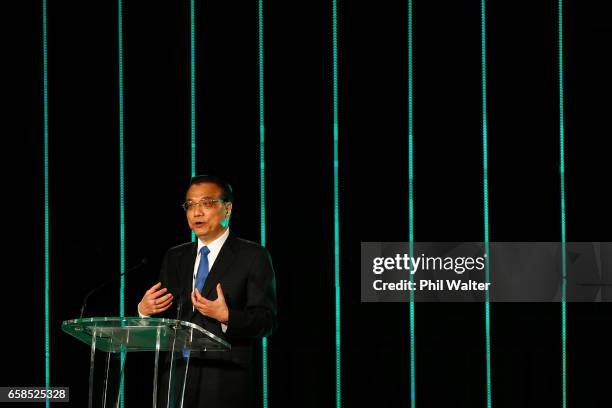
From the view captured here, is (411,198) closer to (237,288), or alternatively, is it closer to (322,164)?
(322,164)

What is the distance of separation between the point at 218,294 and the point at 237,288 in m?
0.28

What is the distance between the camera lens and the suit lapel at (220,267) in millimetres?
2785

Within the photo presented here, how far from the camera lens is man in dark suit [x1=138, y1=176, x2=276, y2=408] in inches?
103

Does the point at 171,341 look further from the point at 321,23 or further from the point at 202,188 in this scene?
the point at 321,23

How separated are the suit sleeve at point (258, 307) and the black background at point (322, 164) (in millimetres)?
1192

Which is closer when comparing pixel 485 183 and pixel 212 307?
pixel 212 307

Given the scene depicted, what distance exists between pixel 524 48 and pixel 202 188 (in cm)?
206

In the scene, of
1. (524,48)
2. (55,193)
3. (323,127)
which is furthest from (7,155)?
(524,48)

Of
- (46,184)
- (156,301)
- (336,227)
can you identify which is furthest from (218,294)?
(46,184)

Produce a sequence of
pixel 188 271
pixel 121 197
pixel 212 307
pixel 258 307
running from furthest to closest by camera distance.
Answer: pixel 121 197
pixel 188 271
pixel 258 307
pixel 212 307

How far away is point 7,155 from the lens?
4.09 m

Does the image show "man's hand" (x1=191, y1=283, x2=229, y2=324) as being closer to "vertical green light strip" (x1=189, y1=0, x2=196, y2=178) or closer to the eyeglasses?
the eyeglasses

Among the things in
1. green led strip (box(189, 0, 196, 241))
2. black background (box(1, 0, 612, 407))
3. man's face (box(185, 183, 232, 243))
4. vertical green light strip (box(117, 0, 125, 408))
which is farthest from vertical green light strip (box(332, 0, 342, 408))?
man's face (box(185, 183, 232, 243))

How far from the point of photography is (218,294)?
8.28 ft
